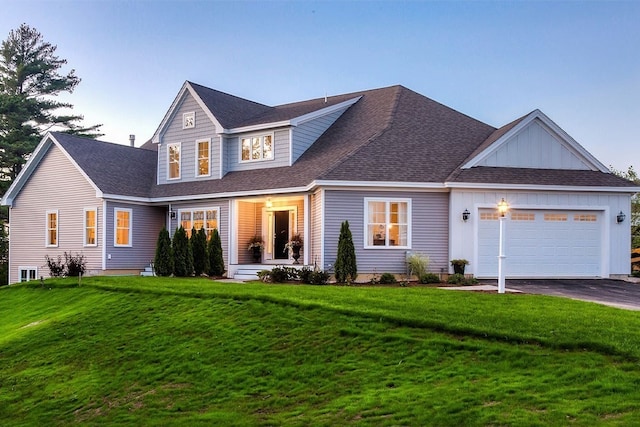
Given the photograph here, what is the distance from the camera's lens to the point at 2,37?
3866 centimetres

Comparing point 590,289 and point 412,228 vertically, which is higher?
point 412,228

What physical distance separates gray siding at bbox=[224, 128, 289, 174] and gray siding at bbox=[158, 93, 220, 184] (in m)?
0.42

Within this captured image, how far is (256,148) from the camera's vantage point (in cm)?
2192

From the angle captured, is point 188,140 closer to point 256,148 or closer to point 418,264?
point 256,148

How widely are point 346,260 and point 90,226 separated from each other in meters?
11.1

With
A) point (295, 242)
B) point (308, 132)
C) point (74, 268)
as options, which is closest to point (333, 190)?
point (295, 242)

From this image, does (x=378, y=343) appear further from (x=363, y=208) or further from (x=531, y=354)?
(x=363, y=208)

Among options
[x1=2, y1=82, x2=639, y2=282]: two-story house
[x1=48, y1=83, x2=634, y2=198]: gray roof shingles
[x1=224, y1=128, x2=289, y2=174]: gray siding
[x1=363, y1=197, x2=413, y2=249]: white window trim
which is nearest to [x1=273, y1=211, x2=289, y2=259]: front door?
[x1=2, y1=82, x2=639, y2=282]: two-story house

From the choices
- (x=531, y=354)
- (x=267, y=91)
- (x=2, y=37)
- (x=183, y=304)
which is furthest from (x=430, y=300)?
(x=2, y=37)

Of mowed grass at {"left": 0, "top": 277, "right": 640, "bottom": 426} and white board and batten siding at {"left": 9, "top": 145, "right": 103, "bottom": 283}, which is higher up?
white board and batten siding at {"left": 9, "top": 145, "right": 103, "bottom": 283}

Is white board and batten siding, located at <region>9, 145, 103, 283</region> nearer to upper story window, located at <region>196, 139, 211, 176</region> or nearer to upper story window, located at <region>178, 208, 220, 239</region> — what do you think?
upper story window, located at <region>178, 208, 220, 239</region>

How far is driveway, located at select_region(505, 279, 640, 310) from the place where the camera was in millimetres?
13014

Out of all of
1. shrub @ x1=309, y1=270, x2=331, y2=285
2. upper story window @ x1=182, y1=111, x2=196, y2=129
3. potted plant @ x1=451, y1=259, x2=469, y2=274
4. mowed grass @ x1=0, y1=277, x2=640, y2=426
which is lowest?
mowed grass @ x1=0, y1=277, x2=640, y2=426

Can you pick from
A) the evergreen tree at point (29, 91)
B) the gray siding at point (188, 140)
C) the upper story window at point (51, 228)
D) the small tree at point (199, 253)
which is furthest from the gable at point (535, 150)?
the evergreen tree at point (29, 91)
